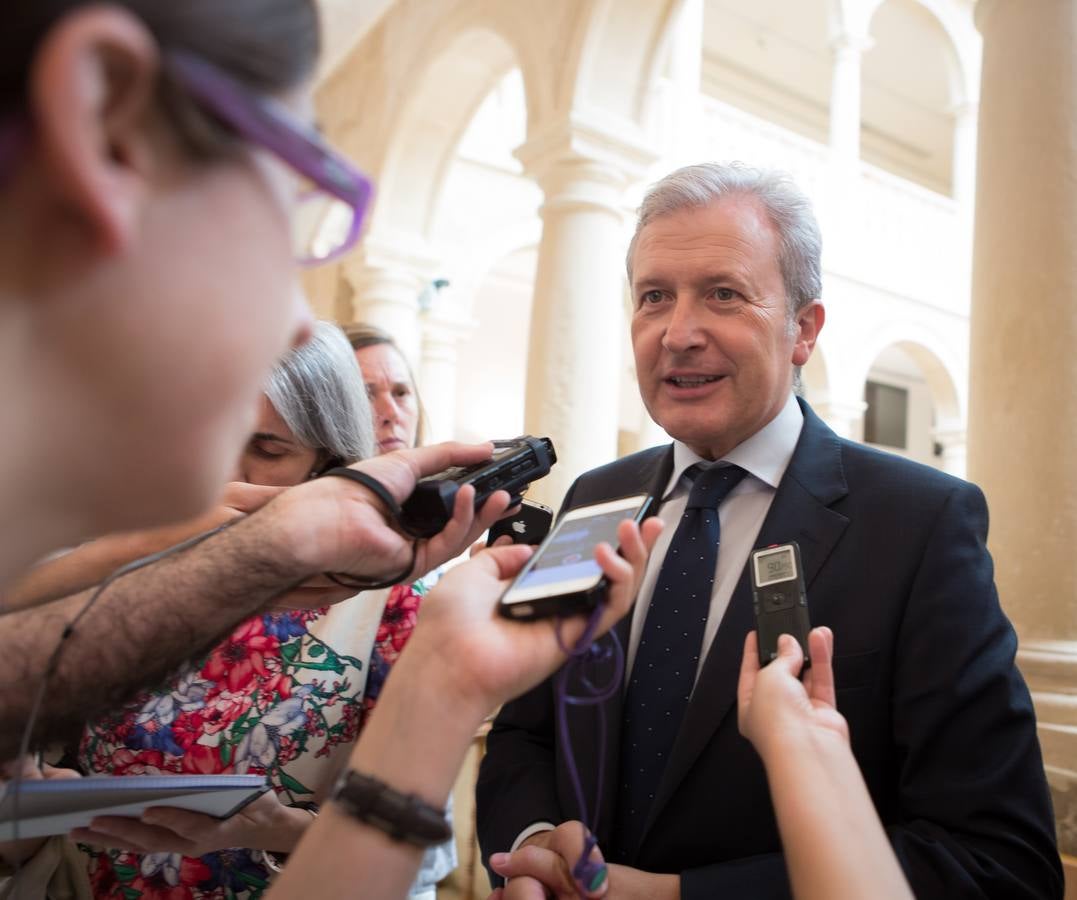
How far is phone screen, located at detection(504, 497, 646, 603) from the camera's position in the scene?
1091 mm

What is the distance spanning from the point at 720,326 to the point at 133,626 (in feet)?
4.15

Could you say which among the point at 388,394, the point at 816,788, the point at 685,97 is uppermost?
the point at 685,97

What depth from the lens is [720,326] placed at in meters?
1.88

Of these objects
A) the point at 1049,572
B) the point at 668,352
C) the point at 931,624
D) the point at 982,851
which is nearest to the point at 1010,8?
the point at 1049,572

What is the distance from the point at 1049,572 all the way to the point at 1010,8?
1930mm

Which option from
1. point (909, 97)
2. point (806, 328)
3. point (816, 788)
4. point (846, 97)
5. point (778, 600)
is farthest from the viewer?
point (909, 97)

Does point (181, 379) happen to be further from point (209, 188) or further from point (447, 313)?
point (447, 313)

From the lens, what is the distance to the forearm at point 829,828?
981mm

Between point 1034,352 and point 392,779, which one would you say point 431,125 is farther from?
point 392,779

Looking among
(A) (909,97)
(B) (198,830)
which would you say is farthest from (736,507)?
(A) (909,97)

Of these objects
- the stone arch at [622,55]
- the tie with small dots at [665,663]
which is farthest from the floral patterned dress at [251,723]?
the stone arch at [622,55]

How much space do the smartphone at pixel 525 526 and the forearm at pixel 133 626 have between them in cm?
39

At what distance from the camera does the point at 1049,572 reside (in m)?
2.75

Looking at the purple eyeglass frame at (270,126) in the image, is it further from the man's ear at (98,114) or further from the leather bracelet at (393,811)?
the leather bracelet at (393,811)
